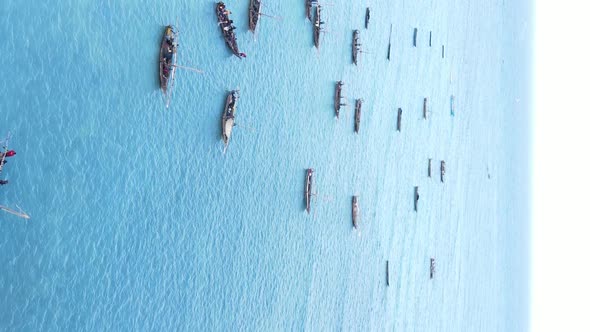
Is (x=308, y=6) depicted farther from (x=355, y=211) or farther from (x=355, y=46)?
(x=355, y=211)

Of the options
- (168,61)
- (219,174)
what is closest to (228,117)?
(219,174)

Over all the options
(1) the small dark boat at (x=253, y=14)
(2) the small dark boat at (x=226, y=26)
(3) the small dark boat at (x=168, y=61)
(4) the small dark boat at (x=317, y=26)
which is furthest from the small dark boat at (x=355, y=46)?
(3) the small dark boat at (x=168, y=61)

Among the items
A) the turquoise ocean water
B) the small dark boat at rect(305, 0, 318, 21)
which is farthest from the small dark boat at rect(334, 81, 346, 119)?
the small dark boat at rect(305, 0, 318, 21)

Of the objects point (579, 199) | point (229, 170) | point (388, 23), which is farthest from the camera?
point (579, 199)

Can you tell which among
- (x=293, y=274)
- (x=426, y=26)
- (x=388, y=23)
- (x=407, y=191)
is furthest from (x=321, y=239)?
(x=426, y=26)

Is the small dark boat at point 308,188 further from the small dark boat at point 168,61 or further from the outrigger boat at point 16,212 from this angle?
the outrigger boat at point 16,212

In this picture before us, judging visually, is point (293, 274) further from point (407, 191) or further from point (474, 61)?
point (474, 61)

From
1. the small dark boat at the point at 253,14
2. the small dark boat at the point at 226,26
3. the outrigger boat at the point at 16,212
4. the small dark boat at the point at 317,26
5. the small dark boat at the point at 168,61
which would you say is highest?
the small dark boat at the point at 317,26

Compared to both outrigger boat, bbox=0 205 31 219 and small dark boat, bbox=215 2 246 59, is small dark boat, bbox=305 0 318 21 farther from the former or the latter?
outrigger boat, bbox=0 205 31 219
